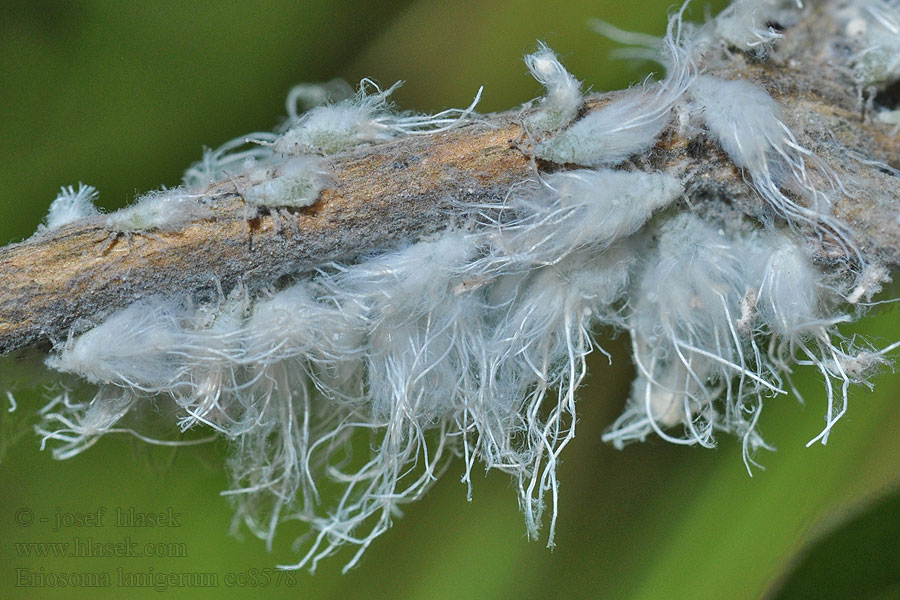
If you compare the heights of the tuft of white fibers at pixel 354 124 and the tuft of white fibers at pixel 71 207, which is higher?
the tuft of white fibers at pixel 71 207

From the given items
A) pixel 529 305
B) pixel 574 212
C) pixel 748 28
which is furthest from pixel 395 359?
pixel 748 28

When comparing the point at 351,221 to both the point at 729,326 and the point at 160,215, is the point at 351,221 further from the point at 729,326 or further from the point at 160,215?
the point at 729,326

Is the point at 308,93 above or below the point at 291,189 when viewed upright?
above

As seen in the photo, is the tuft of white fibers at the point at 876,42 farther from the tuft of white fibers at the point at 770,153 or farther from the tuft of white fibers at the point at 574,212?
the tuft of white fibers at the point at 574,212

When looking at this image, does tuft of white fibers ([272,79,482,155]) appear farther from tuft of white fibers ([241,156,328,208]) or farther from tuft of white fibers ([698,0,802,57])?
tuft of white fibers ([698,0,802,57])

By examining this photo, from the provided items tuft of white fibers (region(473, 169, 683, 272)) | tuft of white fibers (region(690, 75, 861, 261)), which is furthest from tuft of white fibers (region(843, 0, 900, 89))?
tuft of white fibers (region(473, 169, 683, 272))

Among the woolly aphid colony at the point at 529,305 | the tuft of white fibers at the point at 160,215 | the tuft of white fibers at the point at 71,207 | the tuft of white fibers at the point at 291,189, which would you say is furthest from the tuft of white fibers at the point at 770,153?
the tuft of white fibers at the point at 71,207

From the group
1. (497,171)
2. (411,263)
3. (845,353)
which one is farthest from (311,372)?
(845,353)

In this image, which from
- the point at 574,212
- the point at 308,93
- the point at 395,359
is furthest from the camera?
the point at 308,93
